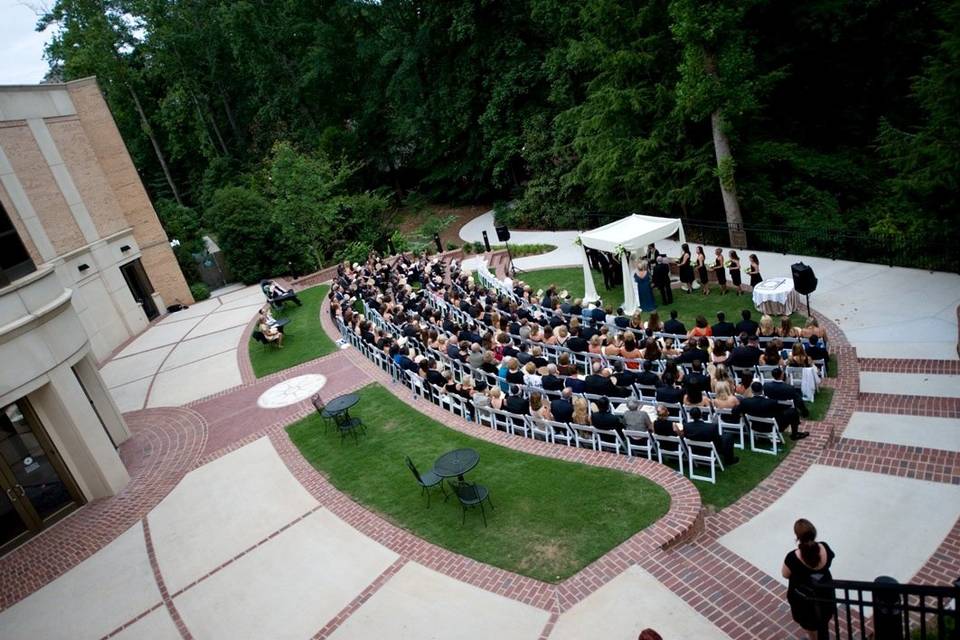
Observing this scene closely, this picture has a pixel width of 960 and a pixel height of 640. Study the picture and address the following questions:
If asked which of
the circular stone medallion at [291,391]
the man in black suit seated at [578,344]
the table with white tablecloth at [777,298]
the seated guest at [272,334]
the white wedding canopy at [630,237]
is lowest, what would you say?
the table with white tablecloth at [777,298]

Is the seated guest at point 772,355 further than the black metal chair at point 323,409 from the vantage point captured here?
No

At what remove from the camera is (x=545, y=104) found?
104 feet

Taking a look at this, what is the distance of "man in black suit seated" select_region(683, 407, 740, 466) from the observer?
8.88m

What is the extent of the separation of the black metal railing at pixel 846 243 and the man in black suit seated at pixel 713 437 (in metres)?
9.86

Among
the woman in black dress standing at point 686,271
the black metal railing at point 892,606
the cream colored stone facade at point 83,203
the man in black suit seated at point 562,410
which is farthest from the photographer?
the cream colored stone facade at point 83,203

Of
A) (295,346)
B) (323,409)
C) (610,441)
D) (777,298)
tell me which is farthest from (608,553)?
(295,346)

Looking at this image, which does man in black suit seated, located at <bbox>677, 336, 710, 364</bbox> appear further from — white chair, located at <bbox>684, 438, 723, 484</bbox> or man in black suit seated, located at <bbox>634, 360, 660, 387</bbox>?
white chair, located at <bbox>684, 438, 723, 484</bbox>

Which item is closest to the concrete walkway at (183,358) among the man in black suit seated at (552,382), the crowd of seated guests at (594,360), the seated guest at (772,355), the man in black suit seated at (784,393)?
the crowd of seated guests at (594,360)

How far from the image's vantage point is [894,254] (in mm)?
16266

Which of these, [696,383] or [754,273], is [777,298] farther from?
[696,383]

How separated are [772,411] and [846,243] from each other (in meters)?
12.1

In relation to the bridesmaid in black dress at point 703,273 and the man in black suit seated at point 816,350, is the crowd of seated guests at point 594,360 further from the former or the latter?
the bridesmaid in black dress at point 703,273

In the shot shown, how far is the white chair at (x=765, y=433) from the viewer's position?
9039mm

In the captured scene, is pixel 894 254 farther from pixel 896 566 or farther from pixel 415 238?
pixel 415 238
